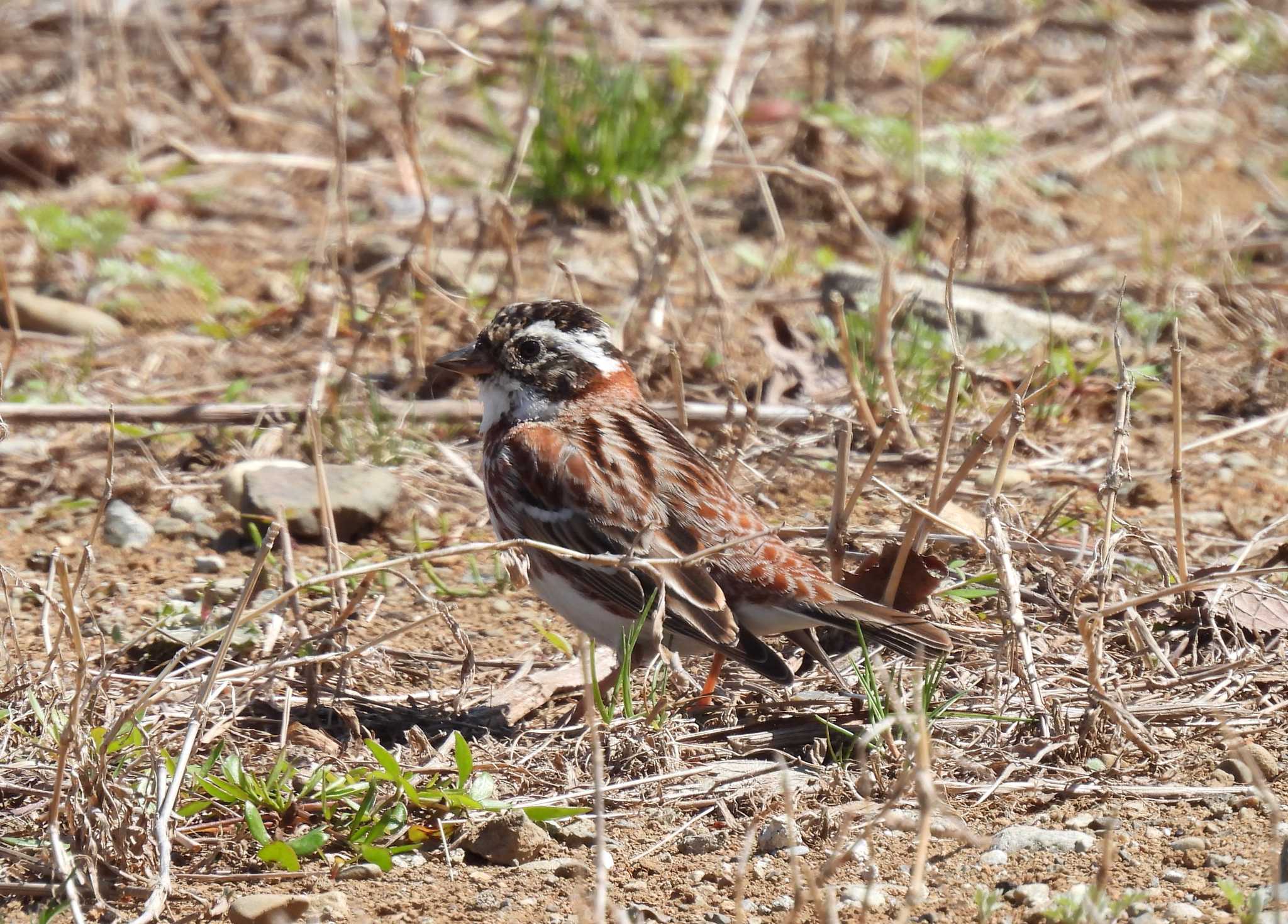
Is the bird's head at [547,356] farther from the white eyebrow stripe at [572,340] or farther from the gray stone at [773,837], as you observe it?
the gray stone at [773,837]

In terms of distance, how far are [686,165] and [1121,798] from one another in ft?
15.9

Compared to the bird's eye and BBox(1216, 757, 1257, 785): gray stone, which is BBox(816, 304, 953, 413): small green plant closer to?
the bird's eye

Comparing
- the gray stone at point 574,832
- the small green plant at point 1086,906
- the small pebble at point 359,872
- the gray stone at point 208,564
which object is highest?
the small green plant at point 1086,906

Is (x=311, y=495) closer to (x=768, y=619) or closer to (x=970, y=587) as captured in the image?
(x=768, y=619)

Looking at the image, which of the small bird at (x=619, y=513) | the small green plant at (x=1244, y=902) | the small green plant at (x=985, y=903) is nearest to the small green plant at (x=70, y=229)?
the small bird at (x=619, y=513)

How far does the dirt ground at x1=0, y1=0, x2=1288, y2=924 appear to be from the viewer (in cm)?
388

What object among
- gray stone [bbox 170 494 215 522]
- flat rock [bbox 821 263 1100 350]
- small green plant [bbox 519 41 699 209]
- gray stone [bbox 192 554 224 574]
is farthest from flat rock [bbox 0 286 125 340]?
flat rock [bbox 821 263 1100 350]

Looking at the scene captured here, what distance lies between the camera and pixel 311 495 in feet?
19.2

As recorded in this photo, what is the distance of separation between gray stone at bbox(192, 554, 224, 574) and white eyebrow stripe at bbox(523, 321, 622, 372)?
1.40 meters

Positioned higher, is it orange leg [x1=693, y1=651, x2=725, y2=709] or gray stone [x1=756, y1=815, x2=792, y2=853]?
gray stone [x1=756, y1=815, x2=792, y2=853]

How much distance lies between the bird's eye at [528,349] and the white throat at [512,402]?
84 millimetres

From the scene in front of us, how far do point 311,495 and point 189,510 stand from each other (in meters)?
0.54

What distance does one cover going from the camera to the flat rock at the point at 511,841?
390 cm

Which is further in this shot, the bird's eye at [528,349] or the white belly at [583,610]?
the bird's eye at [528,349]
